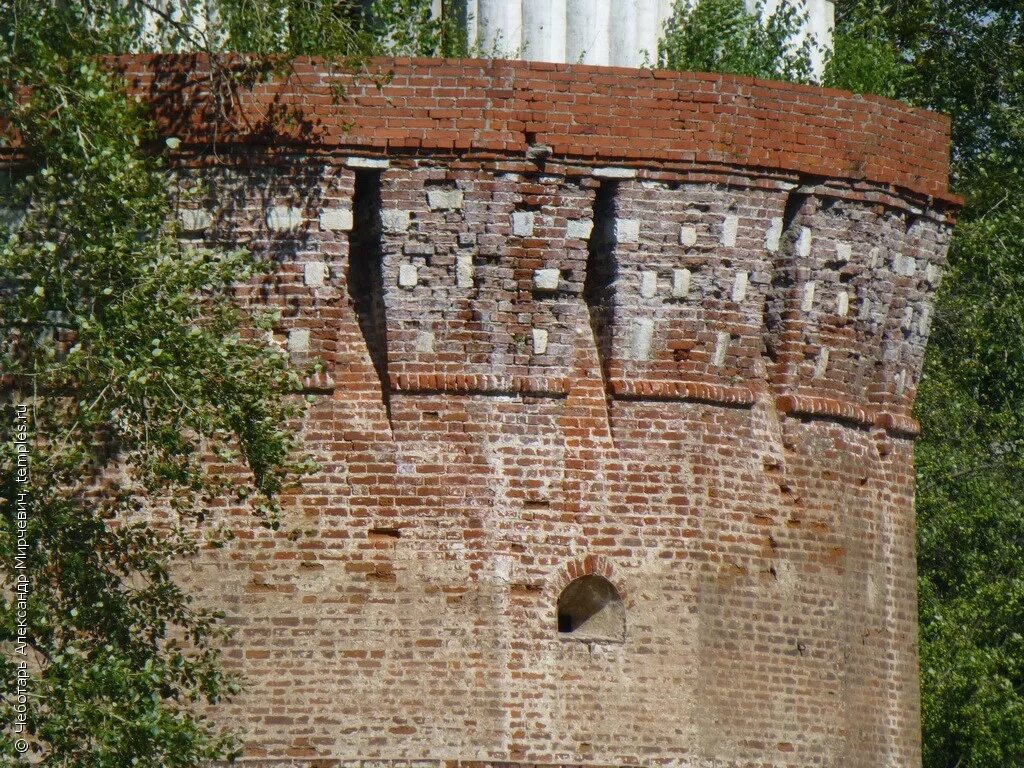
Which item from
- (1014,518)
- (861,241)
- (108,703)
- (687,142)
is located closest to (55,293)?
(108,703)

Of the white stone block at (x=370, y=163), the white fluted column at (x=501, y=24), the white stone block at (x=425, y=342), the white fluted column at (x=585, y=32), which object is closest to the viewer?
the white stone block at (x=370, y=163)

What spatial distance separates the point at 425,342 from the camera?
53.7 feet

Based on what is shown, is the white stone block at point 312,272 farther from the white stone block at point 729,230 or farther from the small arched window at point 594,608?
the white stone block at point 729,230

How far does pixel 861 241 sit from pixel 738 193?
1.02 meters

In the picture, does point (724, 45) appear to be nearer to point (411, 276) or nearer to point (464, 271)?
point (464, 271)

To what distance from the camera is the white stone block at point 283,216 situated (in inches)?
640

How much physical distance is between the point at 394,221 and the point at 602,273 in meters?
1.32

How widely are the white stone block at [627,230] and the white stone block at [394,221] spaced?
4.14ft

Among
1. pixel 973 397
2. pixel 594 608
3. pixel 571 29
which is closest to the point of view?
pixel 594 608

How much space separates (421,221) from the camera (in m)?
16.3

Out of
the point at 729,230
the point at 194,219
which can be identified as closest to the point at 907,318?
the point at 729,230

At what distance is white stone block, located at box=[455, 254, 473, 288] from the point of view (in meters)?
16.3

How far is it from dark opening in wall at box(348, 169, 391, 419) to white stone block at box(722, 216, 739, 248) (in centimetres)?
209

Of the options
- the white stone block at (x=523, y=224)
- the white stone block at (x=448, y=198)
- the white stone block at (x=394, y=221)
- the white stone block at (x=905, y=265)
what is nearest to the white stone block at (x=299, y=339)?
the white stone block at (x=394, y=221)
